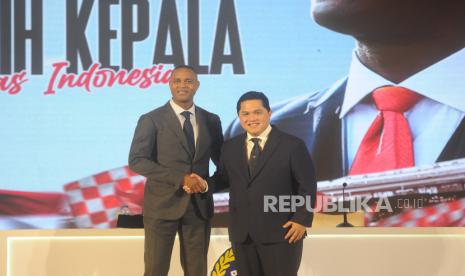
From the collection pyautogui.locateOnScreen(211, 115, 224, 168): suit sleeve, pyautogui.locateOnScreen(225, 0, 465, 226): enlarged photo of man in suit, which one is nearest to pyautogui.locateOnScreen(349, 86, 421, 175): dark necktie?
pyautogui.locateOnScreen(225, 0, 465, 226): enlarged photo of man in suit

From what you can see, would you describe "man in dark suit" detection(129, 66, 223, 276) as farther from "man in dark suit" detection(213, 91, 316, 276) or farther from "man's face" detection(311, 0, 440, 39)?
"man's face" detection(311, 0, 440, 39)

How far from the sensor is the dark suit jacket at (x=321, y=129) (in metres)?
3.56

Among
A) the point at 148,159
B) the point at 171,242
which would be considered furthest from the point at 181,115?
the point at 171,242

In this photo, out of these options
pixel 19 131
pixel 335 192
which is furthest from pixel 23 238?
pixel 335 192

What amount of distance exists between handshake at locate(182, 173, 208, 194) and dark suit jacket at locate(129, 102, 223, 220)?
3 centimetres

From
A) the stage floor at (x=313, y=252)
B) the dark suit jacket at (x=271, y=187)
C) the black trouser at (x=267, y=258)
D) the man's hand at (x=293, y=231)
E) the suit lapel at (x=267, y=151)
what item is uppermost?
the suit lapel at (x=267, y=151)

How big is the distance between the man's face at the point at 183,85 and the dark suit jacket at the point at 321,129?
3.28ft

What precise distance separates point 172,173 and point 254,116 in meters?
0.42

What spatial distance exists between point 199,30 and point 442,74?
1497mm

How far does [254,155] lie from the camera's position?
7.61 ft

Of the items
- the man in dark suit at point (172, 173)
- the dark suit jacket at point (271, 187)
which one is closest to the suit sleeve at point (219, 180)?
the man in dark suit at point (172, 173)

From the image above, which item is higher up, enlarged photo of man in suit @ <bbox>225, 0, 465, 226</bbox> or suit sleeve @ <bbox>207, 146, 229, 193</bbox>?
enlarged photo of man in suit @ <bbox>225, 0, 465, 226</bbox>

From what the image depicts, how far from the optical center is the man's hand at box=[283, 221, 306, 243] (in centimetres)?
224

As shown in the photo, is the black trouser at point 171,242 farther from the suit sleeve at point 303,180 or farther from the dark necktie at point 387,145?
the dark necktie at point 387,145
